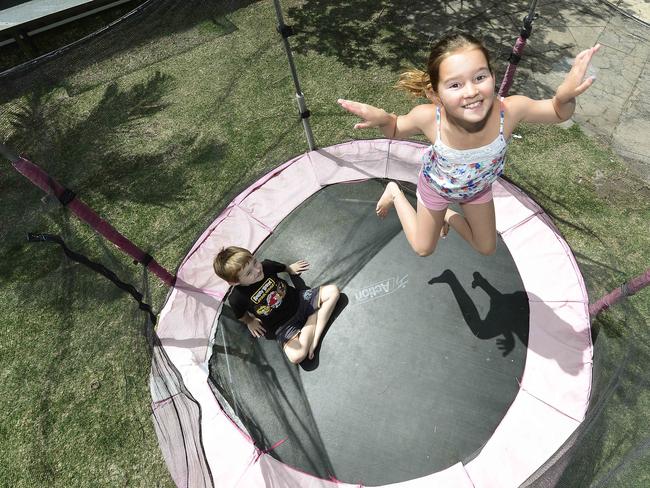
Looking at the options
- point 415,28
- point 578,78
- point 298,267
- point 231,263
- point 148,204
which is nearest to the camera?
point 578,78

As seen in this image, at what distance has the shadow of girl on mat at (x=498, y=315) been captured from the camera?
8.12 ft

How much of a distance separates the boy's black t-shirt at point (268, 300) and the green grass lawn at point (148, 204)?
0.84 m

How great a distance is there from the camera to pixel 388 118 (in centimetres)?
195

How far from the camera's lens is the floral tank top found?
6.02ft

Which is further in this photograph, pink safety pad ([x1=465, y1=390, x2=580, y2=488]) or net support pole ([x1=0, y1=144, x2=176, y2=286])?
pink safety pad ([x1=465, y1=390, x2=580, y2=488])

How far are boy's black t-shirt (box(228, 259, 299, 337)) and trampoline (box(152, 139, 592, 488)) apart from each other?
0.21 metres

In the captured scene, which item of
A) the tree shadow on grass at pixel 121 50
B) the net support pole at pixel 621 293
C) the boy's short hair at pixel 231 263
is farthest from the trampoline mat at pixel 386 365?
the tree shadow on grass at pixel 121 50

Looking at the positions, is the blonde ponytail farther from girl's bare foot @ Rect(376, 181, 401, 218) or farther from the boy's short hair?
the boy's short hair

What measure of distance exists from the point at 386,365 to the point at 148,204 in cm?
238

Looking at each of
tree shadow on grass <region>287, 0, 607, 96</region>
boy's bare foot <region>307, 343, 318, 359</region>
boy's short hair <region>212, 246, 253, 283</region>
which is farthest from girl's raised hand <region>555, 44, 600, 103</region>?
tree shadow on grass <region>287, 0, 607, 96</region>

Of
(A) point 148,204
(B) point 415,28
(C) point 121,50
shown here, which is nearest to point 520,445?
(A) point 148,204

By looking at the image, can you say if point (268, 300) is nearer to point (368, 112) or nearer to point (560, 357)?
point (368, 112)

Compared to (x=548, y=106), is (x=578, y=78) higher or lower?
higher

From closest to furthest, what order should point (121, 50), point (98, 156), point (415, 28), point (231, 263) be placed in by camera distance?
point (231, 263)
point (98, 156)
point (121, 50)
point (415, 28)
